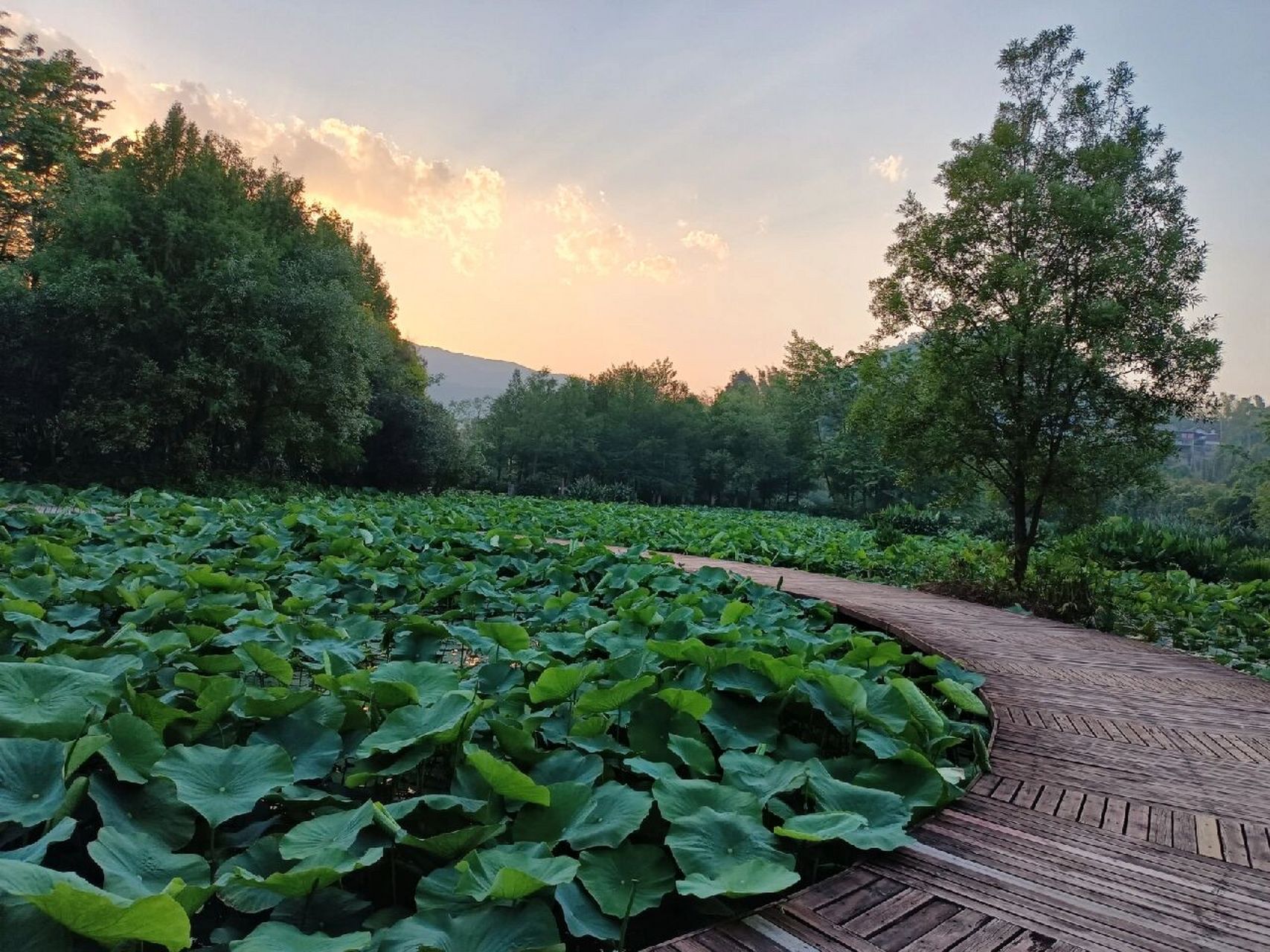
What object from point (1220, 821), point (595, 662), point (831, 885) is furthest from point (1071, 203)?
point (831, 885)

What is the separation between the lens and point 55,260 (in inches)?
513

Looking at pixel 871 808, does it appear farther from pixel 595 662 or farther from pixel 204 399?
pixel 204 399

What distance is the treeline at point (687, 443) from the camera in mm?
31641

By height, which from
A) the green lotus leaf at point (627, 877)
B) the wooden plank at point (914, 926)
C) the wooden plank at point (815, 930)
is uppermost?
the wooden plank at point (914, 926)

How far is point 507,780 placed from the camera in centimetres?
150

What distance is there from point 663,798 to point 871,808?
522 millimetres

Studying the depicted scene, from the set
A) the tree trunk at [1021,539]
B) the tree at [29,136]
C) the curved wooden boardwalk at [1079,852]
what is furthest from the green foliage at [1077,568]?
the tree at [29,136]

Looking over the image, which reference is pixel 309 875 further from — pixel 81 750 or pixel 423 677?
pixel 423 677

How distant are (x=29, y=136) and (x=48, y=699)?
22477 millimetres

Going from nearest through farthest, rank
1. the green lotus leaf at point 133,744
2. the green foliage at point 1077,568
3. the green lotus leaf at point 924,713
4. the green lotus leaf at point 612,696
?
the green lotus leaf at point 133,744 → the green lotus leaf at point 612,696 → the green lotus leaf at point 924,713 → the green foliage at point 1077,568

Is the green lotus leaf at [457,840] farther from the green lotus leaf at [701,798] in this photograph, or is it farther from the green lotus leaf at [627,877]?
the green lotus leaf at [701,798]

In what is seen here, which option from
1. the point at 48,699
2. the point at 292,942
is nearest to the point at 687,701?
the point at 292,942

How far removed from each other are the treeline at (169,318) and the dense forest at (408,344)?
0.05 m

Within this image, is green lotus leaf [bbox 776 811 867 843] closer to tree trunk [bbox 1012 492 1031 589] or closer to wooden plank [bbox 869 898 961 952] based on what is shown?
wooden plank [bbox 869 898 961 952]
